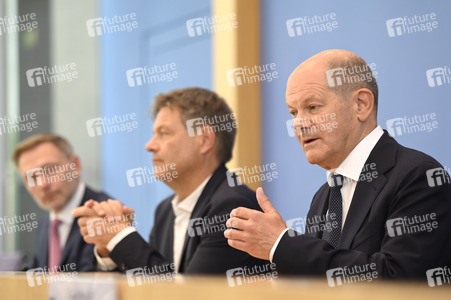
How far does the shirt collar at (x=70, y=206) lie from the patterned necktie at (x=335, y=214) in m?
1.78

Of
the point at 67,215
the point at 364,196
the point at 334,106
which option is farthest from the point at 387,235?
the point at 67,215

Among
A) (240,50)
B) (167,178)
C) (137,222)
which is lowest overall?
(137,222)

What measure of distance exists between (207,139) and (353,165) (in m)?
0.87

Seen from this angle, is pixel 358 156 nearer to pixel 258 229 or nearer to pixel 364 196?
pixel 364 196

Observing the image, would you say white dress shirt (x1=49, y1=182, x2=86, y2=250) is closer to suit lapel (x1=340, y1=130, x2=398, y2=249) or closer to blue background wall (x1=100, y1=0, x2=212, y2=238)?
blue background wall (x1=100, y1=0, x2=212, y2=238)

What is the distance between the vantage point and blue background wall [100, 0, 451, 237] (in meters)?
2.52

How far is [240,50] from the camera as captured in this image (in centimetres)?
344

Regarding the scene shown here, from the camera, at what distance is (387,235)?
165 cm

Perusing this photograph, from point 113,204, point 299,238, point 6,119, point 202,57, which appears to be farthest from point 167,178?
point 6,119

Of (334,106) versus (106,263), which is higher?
(334,106)

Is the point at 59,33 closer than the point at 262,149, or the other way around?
the point at 262,149

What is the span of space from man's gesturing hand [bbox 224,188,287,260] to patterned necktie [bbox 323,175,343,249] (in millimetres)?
195

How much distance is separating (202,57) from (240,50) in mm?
527

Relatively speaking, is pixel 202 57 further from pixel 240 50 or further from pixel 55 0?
pixel 55 0
